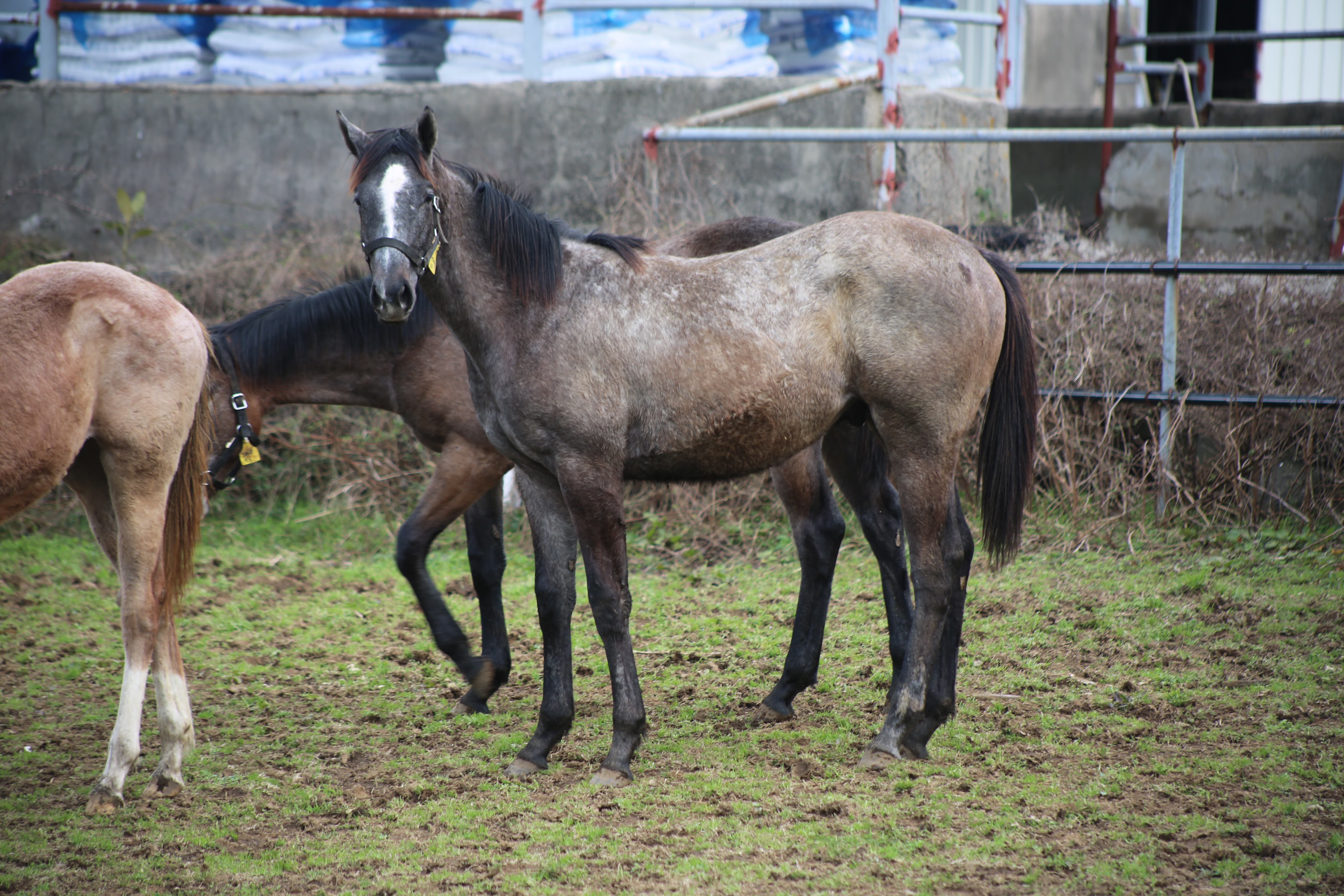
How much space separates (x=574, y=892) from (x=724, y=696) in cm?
175

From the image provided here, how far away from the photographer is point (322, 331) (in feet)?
16.0

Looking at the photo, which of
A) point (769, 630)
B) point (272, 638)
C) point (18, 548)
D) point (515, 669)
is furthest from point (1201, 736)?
point (18, 548)

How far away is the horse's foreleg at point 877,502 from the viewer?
14.1 feet

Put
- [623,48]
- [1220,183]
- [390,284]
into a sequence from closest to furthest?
[390,284], [623,48], [1220,183]

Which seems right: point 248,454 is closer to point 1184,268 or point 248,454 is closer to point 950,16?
point 1184,268

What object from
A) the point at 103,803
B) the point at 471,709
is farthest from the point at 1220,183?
the point at 103,803

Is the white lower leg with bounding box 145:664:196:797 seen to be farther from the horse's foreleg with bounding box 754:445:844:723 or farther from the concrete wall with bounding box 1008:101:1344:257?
the concrete wall with bounding box 1008:101:1344:257

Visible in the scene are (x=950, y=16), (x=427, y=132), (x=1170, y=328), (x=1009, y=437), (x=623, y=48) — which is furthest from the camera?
(x=623, y=48)

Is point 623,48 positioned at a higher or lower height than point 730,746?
higher

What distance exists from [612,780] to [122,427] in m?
2.01

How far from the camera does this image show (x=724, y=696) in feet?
14.9

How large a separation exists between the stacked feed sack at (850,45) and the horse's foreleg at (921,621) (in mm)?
5639

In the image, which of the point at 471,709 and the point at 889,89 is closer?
the point at 471,709

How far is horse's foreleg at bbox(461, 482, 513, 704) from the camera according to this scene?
4.66 m
